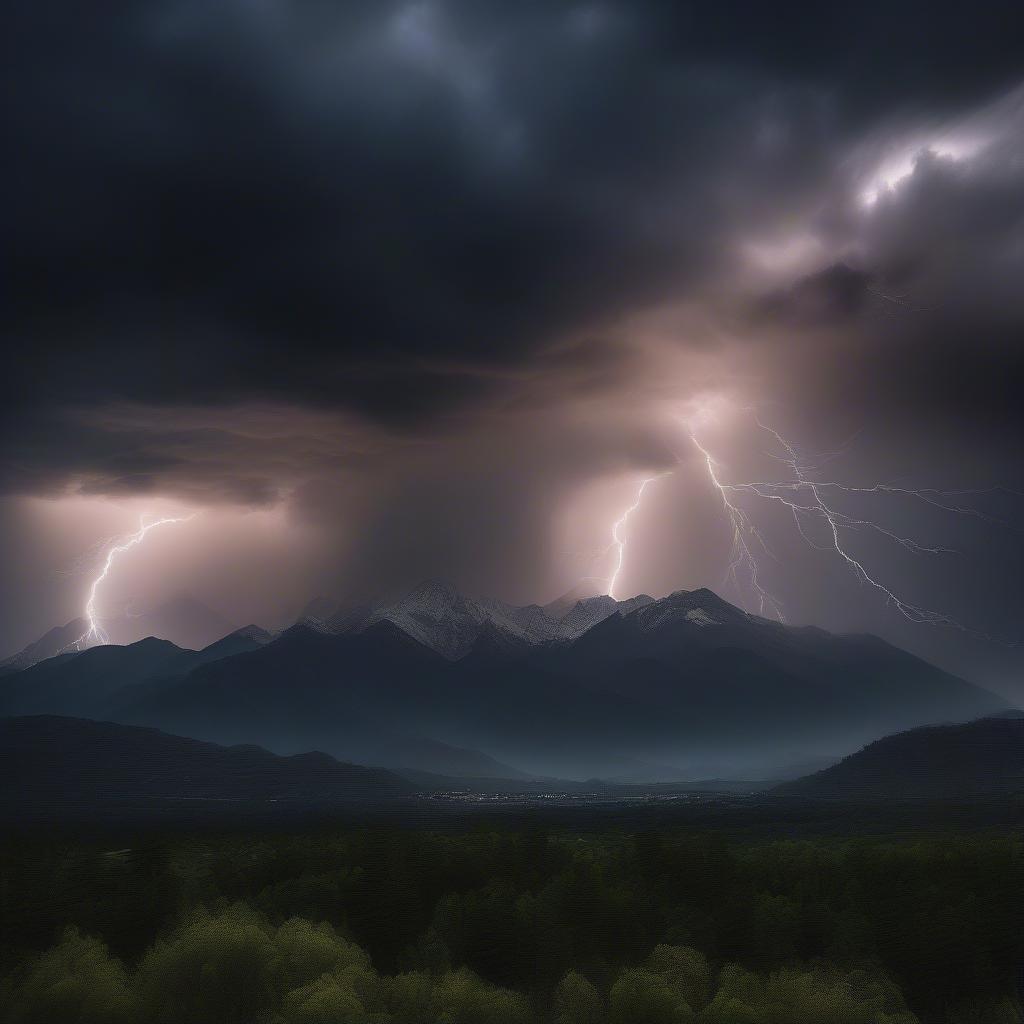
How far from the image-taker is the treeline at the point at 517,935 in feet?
175

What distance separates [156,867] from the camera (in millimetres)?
92000

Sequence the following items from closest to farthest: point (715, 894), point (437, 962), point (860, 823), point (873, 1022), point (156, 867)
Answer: point (873, 1022), point (437, 962), point (715, 894), point (156, 867), point (860, 823)

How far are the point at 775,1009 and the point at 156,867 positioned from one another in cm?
6729

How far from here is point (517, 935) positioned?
72375 mm

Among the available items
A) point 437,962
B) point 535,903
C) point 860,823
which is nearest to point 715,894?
point 535,903

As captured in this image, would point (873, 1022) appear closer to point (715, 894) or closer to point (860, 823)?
point (715, 894)

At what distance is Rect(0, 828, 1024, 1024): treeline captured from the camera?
53.4 m

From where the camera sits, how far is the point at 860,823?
192 metres

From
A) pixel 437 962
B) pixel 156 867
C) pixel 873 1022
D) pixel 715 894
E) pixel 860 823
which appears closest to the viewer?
pixel 873 1022

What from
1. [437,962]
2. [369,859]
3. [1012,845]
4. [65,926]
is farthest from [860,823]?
[65,926]

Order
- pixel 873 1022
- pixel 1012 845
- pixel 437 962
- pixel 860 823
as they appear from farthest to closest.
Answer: pixel 860 823, pixel 1012 845, pixel 437 962, pixel 873 1022

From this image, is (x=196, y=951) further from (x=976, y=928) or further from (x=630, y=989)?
(x=976, y=928)

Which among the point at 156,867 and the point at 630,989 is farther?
the point at 156,867

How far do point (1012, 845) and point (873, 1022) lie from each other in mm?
64298
